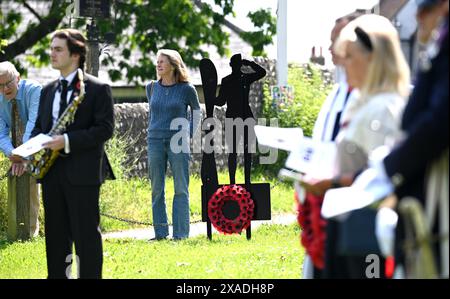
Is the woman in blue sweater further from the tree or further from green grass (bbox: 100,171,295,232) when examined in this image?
the tree

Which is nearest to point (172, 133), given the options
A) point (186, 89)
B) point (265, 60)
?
point (186, 89)

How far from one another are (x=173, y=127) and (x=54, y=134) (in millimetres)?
4189

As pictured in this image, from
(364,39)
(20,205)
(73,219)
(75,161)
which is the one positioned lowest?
(20,205)

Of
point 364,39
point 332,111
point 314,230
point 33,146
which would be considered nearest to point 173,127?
point 33,146

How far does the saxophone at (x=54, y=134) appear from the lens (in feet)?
25.1

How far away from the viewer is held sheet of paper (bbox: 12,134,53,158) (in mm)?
7426

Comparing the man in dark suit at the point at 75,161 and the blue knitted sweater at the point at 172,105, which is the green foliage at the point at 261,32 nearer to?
the blue knitted sweater at the point at 172,105

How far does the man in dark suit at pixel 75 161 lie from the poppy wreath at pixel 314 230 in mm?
2023

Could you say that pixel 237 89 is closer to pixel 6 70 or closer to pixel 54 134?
pixel 6 70

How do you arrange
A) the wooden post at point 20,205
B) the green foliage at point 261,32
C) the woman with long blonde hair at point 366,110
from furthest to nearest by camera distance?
1. the green foliage at point 261,32
2. the wooden post at point 20,205
3. the woman with long blonde hair at point 366,110

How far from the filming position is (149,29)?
2652 cm

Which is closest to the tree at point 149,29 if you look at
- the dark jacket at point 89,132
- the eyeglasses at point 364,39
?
the dark jacket at point 89,132

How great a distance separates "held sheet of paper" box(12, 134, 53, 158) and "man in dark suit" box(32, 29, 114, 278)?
0.23 ft

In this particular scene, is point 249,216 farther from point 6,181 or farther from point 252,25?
point 252,25
